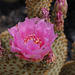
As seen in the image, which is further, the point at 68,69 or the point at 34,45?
the point at 68,69

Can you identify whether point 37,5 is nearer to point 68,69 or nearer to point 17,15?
point 68,69

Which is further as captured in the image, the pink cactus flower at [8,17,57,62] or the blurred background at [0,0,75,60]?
the blurred background at [0,0,75,60]

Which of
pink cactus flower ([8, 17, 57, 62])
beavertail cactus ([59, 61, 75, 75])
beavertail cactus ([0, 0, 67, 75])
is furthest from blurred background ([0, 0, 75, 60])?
pink cactus flower ([8, 17, 57, 62])

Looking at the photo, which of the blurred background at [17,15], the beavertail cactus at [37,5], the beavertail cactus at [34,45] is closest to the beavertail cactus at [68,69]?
the beavertail cactus at [34,45]

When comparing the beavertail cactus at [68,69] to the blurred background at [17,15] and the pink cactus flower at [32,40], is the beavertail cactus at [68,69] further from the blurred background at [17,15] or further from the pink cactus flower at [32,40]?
the blurred background at [17,15]

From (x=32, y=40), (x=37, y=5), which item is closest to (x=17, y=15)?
(x=37, y=5)

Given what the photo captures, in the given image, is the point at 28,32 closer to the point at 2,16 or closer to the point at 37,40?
the point at 37,40

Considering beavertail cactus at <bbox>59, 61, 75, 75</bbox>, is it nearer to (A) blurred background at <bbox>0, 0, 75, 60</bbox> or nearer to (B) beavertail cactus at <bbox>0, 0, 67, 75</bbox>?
(B) beavertail cactus at <bbox>0, 0, 67, 75</bbox>
